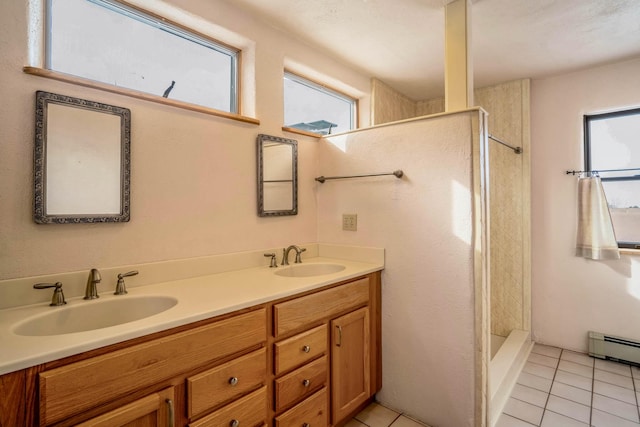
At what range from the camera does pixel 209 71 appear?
186cm

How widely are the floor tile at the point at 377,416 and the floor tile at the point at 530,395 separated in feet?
2.78

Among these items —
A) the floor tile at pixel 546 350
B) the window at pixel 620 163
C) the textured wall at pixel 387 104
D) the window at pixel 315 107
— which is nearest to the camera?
the window at pixel 315 107

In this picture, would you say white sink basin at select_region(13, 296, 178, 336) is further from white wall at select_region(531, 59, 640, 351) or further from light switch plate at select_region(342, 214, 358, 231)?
white wall at select_region(531, 59, 640, 351)

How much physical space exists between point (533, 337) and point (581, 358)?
1.17 ft

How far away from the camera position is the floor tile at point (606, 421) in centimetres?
176

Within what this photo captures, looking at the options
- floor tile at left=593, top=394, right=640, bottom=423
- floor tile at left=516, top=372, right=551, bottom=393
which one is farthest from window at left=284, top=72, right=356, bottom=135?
floor tile at left=593, top=394, right=640, bottom=423

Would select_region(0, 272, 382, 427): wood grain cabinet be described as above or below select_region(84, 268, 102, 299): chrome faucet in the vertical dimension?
below

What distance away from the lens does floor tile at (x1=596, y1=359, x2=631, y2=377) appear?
2.32 metres

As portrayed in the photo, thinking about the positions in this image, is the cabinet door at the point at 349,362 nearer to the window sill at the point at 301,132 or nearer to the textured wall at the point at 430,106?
the window sill at the point at 301,132

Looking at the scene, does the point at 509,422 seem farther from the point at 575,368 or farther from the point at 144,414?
the point at 144,414

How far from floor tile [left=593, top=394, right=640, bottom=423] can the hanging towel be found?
1025 millimetres

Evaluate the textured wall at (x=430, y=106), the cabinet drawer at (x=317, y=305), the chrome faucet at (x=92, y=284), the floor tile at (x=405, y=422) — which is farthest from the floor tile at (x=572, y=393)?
the chrome faucet at (x=92, y=284)

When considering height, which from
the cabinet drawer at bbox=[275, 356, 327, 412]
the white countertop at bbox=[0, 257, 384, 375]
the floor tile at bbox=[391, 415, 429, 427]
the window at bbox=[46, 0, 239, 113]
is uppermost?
the window at bbox=[46, 0, 239, 113]

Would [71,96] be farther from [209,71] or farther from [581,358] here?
[581,358]
